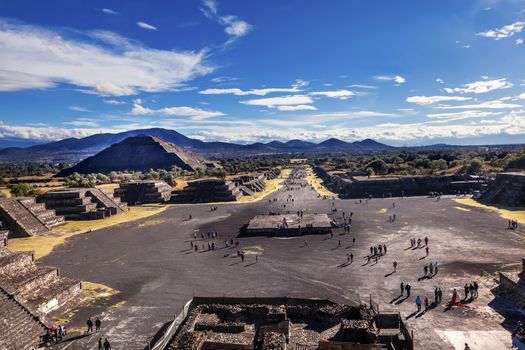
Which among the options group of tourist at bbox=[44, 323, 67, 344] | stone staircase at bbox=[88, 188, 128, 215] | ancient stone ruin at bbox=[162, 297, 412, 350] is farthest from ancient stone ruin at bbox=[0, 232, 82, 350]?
stone staircase at bbox=[88, 188, 128, 215]

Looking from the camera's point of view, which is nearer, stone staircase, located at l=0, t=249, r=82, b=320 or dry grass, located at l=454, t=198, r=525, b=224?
stone staircase, located at l=0, t=249, r=82, b=320

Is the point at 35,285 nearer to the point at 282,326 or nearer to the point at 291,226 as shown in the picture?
the point at 282,326

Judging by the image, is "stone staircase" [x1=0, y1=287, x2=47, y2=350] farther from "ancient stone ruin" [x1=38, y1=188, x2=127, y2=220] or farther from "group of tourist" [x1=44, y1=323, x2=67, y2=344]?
"ancient stone ruin" [x1=38, y1=188, x2=127, y2=220]

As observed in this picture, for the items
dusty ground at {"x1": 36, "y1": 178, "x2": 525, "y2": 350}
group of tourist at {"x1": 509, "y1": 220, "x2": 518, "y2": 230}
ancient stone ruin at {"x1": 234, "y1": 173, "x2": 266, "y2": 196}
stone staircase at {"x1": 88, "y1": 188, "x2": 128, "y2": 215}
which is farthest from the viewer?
ancient stone ruin at {"x1": 234, "y1": 173, "x2": 266, "y2": 196}

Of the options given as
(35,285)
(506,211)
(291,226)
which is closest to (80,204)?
(291,226)

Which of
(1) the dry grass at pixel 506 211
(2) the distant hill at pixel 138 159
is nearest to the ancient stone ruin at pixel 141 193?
(1) the dry grass at pixel 506 211

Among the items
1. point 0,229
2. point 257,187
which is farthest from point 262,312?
point 257,187
